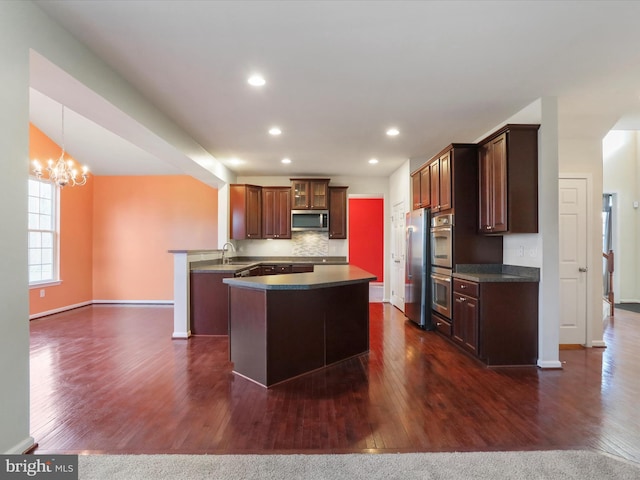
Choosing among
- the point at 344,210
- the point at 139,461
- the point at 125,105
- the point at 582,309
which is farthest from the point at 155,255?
the point at 582,309

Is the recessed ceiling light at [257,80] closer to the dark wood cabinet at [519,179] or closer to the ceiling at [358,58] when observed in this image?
the ceiling at [358,58]

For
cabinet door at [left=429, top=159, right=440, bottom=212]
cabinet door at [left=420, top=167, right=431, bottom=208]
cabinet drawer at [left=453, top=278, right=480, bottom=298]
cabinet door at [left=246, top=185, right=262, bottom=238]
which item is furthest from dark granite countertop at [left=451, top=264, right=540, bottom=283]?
cabinet door at [left=246, top=185, right=262, bottom=238]

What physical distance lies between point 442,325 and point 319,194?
3625mm

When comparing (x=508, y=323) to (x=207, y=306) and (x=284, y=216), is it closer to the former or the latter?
(x=207, y=306)

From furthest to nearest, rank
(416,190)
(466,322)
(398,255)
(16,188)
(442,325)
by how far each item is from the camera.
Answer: (398,255)
(416,190)
(442,325)
(466,322)
(16,188)

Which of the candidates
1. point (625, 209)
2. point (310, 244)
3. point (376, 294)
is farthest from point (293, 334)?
point (625, 209)

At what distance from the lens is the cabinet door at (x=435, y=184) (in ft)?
14.8

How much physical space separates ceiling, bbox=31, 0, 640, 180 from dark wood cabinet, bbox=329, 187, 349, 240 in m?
2.51

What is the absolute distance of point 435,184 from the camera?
4.61 meters

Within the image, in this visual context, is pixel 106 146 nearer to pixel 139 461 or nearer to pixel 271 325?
pixel 271 325

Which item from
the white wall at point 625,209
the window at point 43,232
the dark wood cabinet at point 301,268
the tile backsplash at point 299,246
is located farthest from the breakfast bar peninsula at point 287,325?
the white wall at point 625,209

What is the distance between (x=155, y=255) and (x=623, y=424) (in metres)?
7.54

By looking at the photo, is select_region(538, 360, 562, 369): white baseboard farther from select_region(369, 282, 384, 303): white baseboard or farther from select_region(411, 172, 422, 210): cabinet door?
select_region(369, 282, 384, 303): white baseboard

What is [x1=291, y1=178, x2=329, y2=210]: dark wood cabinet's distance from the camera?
6859mm
